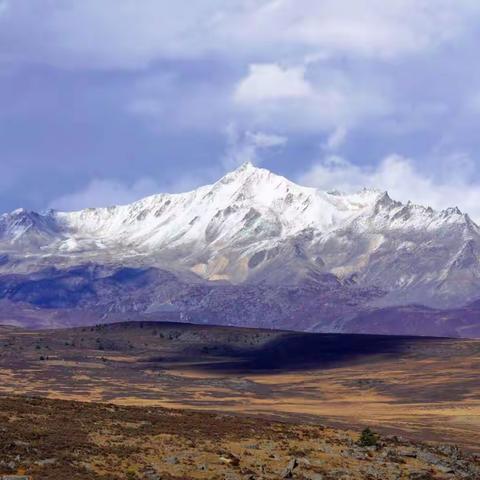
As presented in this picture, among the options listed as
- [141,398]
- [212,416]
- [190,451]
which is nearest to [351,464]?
[190,451]

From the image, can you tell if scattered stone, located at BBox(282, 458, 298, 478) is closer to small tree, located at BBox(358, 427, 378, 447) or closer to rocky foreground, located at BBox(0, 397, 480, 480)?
rocky foreground, located at BBox(0, 397, 480, 480)

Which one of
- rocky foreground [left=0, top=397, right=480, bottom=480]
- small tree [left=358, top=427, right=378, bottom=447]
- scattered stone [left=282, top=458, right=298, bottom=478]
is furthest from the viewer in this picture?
small tree [left=358, top=427, right=378, bottom=447]

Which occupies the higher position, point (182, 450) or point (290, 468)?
point (182, 450)

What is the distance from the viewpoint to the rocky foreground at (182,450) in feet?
178

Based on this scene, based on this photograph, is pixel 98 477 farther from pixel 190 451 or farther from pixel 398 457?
pixel 398 457

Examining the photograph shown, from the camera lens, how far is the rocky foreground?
5416 centimetres

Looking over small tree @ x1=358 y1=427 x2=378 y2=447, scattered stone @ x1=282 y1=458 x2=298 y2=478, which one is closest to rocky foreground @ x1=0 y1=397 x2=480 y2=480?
scattered stone @ x1=282 y1=458 x2=298 y2=478

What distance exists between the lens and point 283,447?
63969 mm

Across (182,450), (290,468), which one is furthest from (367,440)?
(182,450)

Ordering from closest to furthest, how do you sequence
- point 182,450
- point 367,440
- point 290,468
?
point 290,468, point 182,450, point 367,440

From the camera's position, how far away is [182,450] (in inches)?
2347

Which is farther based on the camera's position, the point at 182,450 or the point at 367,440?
the point at 367,440

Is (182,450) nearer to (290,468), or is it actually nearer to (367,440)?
(290,468)

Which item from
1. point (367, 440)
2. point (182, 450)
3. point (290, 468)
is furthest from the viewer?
point (367, 440)
